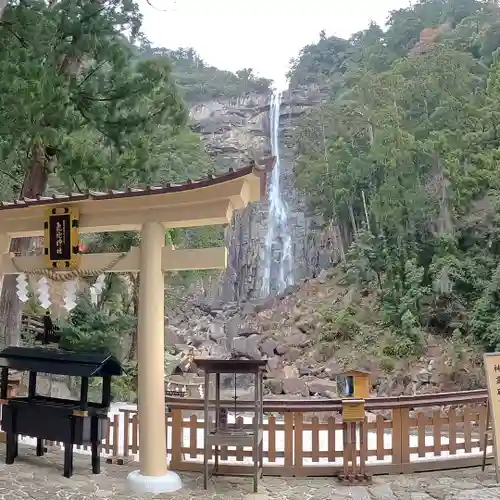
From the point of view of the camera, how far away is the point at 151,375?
5.62 metres

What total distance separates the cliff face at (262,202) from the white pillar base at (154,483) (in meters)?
24.6

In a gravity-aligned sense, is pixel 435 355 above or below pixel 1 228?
below

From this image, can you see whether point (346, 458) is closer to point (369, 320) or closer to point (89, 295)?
point (89, 295)

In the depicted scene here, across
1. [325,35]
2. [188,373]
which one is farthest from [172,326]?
[325,35]

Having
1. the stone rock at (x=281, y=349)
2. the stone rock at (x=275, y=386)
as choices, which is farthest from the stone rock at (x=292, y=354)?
the stone rock at (x=275, y=386)

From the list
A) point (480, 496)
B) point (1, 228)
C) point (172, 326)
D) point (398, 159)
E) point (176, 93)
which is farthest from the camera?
point (172, 326)

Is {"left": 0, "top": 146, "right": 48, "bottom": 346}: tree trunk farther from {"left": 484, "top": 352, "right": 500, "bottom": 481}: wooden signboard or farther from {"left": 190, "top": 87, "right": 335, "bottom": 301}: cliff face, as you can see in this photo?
{"left": 190, "top": 87, "right": 335, "bottom": 301}: cliff face

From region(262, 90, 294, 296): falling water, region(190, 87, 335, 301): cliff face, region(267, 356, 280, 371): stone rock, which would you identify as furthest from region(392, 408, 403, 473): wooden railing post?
region(262, 90, 294, 296): falling water

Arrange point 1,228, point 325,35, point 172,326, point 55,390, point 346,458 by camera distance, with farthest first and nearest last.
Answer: point 325,35 → point 172,326 → point 55,390 → point 1,228 → point 346,458

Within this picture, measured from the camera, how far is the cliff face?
3444cm

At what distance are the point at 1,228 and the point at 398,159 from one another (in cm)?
1739

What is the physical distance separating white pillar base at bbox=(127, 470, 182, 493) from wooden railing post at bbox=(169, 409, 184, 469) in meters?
0.45

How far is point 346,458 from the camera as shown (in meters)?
5.63

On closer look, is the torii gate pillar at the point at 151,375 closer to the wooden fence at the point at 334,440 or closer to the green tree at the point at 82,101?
the wooden fence at the point at 334,440
